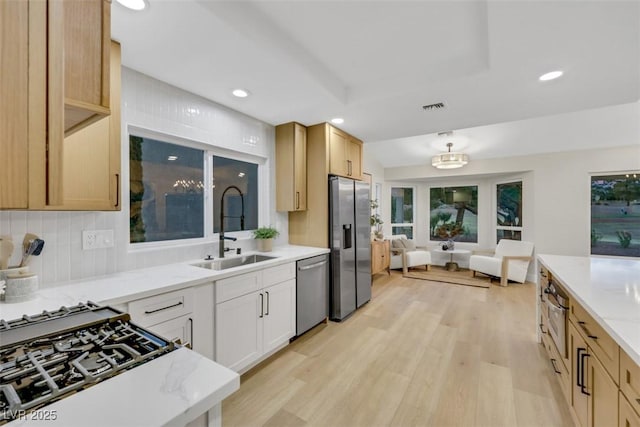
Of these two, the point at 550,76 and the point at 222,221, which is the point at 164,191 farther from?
the point at 550,76

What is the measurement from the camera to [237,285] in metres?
2.07

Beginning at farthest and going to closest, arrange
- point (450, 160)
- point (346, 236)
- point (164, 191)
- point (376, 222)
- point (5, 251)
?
point (376, 222), point (450, 160), point (346, 236), point (164, 191), point (5, 251)

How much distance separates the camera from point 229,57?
1.83 metres

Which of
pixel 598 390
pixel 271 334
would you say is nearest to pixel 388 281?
pixel 271 334

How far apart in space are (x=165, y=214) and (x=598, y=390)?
2.94 meters

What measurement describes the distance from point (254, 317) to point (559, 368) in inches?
89.9

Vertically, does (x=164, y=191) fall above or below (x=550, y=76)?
below

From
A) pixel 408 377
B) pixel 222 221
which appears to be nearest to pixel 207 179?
pixel 222 221

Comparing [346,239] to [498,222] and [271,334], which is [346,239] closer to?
[271,334]

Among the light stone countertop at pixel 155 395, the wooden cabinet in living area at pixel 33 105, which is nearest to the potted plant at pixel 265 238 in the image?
the light stone countertop at pixel 155 395

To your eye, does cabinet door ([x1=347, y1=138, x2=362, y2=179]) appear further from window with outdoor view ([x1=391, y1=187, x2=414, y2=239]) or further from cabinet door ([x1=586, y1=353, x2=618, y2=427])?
window with outdoor view ([x1=391, y1=187, x2=414, y2=239])

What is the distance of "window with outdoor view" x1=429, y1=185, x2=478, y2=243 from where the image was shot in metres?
6.27

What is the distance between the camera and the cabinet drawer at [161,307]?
58.8 inches

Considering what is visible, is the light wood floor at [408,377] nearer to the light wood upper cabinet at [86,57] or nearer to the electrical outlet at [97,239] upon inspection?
the electrical outlet at [97,239]
